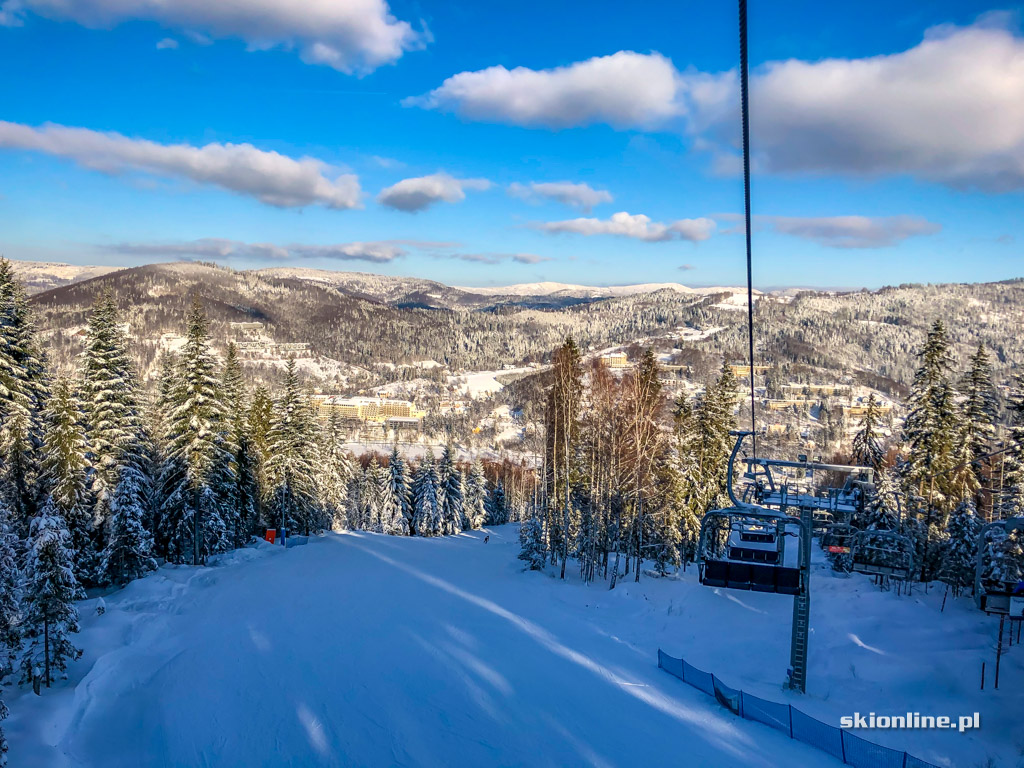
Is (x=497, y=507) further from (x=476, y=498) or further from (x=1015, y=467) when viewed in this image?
(x=1015, y=467)

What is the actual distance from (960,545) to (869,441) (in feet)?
37.4

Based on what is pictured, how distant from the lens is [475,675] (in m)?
12.3

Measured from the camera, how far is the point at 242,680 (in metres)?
11.8

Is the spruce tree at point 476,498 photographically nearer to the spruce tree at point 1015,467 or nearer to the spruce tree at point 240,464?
the spruce tree at point 240,464

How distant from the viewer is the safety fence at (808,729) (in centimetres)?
891

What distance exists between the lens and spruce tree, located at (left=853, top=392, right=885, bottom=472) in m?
32.5

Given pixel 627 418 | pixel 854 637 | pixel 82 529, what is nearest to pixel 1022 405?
pixel 854 637

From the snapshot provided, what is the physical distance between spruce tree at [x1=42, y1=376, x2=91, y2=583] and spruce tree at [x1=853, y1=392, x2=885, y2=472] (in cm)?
3718

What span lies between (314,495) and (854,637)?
2850cm

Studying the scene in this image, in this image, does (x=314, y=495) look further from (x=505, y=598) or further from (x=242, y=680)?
(x=242, y=680)

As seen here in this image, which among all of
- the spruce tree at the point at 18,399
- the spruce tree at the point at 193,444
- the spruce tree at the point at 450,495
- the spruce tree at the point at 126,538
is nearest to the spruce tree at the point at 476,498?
the spruce tree at the point at 450,495

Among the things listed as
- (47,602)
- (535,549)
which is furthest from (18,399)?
(535,549)

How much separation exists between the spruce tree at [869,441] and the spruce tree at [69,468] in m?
37.2

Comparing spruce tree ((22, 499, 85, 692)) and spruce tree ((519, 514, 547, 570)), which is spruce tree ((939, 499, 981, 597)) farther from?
spruce tree ((22, 499, 85, 692))
